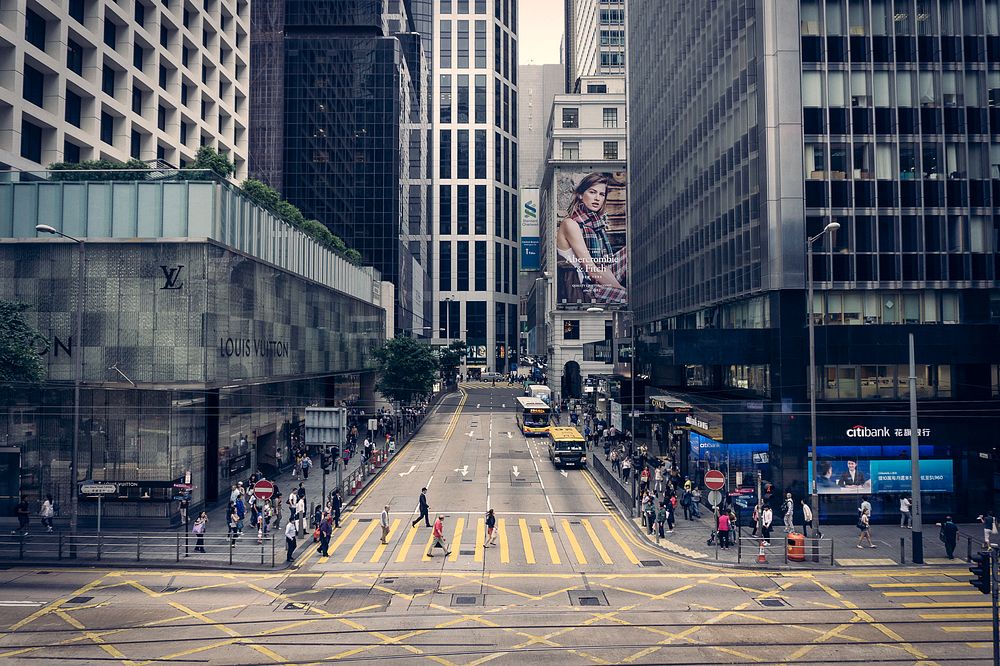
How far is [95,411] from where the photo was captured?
1247 inches

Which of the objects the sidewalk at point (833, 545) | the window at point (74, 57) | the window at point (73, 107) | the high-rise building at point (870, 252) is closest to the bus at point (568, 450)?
the sidewalk at point (833, 545)

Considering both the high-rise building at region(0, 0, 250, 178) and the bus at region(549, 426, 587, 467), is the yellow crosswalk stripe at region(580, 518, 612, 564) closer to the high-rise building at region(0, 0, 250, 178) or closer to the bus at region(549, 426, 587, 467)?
the bus at region(549, 426, 587, 467)

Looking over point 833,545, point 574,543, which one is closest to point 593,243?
point 574,543

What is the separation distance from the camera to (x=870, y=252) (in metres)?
33.4

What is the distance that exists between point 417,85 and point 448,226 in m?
51.1

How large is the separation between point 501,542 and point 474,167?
5601 inches

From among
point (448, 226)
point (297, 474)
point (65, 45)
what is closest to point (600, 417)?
point (297, 474)

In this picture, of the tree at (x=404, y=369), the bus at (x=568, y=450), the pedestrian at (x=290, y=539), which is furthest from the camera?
the tree at (x=404, y=369)

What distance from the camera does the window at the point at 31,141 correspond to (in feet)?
120

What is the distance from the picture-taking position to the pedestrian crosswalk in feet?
84.0

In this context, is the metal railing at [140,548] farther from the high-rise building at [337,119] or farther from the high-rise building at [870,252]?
the high-rise building at [337,119]

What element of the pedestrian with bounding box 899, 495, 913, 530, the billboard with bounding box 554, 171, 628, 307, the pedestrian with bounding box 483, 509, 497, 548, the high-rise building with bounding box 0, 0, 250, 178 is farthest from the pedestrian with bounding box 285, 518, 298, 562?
the billboard with bounding box 554, 171, 628, 307

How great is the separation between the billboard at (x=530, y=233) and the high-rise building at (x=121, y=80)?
244 feet

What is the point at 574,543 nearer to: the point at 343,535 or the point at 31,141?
the point at 343,535
